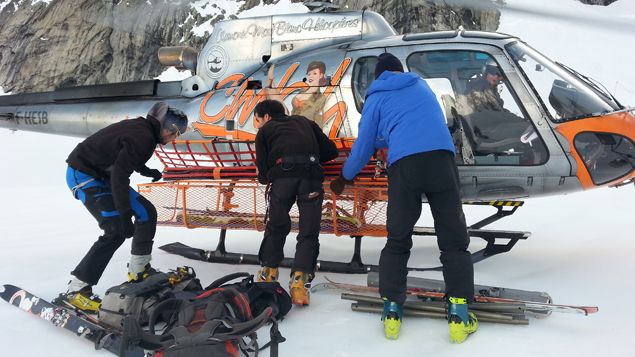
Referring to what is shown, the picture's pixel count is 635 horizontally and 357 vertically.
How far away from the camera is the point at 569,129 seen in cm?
435

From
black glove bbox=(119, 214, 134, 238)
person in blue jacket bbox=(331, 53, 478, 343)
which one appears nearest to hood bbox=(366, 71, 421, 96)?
person in blue jacket bbox=(331, 53, 478, 343)

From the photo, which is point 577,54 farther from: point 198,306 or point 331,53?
point 198,306

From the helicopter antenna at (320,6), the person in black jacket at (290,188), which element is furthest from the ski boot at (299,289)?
the helicopter antenna at (320,6)

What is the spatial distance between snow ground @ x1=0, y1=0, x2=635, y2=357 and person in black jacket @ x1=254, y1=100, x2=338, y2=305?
376 millimetres

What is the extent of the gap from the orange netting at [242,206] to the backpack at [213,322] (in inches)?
42.3

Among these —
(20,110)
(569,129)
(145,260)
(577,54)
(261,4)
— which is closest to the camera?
(145,260)

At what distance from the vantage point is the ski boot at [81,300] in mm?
3621

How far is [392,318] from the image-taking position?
3.25 meters

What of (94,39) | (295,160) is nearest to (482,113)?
(295,160)

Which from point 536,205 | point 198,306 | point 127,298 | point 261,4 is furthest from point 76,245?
point 261,4

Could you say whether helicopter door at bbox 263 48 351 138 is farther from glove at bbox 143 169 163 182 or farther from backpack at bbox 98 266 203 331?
backpack at bbox 98 266 203 331

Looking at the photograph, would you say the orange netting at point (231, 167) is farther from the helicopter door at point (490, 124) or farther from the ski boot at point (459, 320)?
the ski boot at point (459, 320)

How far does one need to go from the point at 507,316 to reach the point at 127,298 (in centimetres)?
231

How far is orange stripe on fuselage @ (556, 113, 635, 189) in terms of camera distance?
14.2 feet
